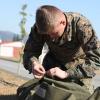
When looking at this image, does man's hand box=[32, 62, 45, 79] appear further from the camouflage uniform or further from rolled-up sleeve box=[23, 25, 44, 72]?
rolled-up sleeve box=[23, 25, 44, 72]

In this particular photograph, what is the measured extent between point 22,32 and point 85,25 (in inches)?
992

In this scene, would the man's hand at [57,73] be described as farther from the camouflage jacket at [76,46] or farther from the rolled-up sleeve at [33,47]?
the rolled-up sleeve at [33,47]

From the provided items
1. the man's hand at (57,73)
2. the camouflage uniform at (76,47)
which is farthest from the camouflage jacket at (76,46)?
the man's hand at (57,73)

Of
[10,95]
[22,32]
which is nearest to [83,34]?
[10,95]

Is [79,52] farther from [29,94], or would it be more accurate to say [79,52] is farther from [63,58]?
[29,94]

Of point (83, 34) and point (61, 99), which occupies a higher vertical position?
point (83, 34)

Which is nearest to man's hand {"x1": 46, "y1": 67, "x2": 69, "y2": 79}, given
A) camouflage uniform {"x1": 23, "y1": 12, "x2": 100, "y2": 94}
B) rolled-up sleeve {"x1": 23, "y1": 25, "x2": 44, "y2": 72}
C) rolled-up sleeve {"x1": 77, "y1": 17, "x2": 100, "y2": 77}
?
camouflage uniform {"x1": 23, "y1": 12, "x2": 100, "y2": 94}

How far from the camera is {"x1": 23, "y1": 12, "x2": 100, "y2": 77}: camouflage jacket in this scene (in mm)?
6219

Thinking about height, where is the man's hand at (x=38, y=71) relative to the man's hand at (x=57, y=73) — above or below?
below

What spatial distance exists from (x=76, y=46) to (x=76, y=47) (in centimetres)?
2

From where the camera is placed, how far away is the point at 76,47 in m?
6.52

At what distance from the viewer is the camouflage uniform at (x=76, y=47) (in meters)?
6.22

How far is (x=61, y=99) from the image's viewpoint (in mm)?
5781

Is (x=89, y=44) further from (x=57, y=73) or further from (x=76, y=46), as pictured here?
(x=57, y=73)
